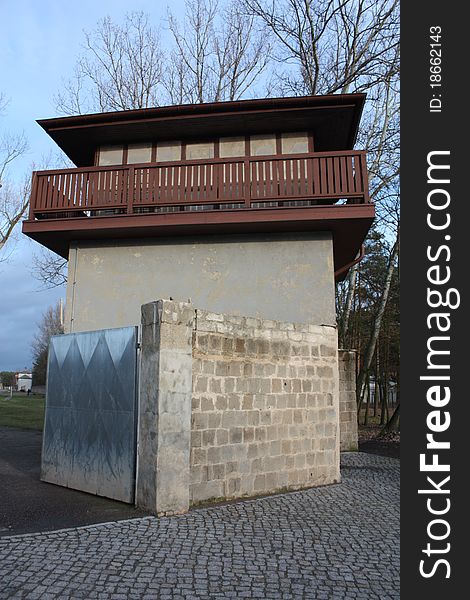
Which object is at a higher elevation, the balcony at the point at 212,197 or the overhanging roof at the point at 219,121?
the overhanging roof at the point at 219,121

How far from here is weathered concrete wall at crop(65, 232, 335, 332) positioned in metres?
10.8

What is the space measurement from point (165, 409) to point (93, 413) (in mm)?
1739

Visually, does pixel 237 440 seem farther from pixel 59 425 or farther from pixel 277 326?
pixel 59 425

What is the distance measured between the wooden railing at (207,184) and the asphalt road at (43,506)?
559 centimetres

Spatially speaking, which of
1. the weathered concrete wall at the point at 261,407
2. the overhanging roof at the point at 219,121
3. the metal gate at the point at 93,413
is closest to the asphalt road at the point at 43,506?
the metal gate at the point at 93,413

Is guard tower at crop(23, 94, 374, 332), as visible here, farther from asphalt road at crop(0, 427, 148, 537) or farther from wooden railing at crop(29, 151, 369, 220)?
asphalt road at crop(0, 427, 148, 537)

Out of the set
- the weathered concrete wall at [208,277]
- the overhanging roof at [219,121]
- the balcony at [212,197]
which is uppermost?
the overhanging roof at [219,121]

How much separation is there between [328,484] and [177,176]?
6.82m

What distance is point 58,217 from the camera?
1181 cm

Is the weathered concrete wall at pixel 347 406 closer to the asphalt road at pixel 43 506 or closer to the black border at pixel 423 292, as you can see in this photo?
the asphalt road at pixel 43 506

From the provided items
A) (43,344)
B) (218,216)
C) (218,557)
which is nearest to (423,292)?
(218,557)

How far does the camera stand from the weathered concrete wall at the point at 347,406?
13.1 m

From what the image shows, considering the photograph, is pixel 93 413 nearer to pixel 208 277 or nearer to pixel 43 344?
pixel 208 277

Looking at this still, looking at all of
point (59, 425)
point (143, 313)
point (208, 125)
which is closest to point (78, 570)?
point (143, 313)
